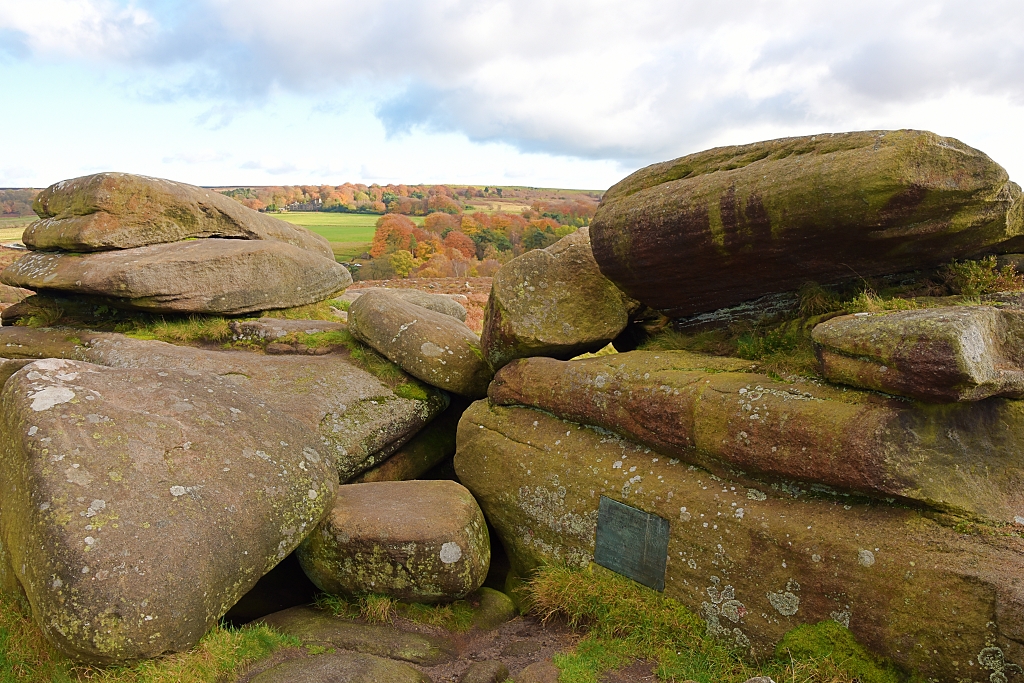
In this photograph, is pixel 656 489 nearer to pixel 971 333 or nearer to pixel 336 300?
pixel 971 333

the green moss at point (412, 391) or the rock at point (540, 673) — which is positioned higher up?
the green moss at point (412, 391)

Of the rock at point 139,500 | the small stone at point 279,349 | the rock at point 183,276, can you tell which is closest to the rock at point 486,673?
the rock at point 139,500

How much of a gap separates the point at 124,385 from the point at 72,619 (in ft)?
9.59

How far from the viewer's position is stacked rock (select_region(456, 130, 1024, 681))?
17.3 feet

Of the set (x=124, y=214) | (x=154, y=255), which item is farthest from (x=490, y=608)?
(x=124, y=214)

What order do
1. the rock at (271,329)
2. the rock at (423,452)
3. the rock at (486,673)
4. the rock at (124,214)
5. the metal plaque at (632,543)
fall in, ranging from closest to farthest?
the rock at (486,673)
the metal plaque at (632,543)
the rock at (423,452)
the rock at (271,329)
the rock at (124,214)

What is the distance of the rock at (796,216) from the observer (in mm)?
5988

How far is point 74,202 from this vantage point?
12.6 m

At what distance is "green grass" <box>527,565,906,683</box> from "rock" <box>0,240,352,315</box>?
319 inches

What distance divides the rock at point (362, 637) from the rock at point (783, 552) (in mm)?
1755

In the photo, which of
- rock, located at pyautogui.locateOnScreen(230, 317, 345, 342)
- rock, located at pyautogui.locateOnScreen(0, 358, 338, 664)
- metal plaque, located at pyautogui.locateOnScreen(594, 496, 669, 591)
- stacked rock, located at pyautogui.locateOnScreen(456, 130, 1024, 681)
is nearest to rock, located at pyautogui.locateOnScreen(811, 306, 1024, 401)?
stacked rock, located at pyautogui.locateOnScreen(456, 130, 1024, 681)

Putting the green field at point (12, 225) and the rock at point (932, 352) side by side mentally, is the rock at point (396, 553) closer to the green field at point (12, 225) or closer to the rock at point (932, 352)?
the rock at point (932, 352)

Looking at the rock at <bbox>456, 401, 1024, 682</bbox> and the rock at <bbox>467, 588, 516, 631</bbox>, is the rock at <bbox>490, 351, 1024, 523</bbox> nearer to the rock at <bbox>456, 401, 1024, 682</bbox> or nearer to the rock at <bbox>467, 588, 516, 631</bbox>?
the rock at <bbox>456, 401, 1024, 682</bbox>

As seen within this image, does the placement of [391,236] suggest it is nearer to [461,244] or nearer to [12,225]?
[461,244]
